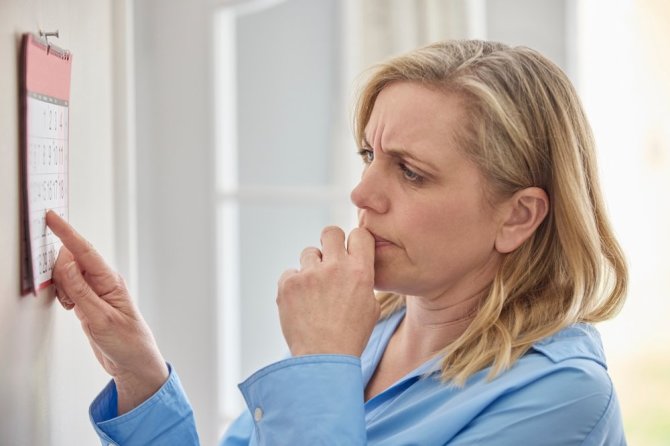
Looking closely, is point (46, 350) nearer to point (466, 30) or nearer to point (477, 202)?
point (477, 202)

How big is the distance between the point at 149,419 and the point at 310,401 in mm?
336

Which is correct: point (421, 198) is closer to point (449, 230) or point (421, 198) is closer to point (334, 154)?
point (449, 230)

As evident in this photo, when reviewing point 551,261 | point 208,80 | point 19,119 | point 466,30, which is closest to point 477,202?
point 551,261

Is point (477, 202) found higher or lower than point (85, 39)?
lower

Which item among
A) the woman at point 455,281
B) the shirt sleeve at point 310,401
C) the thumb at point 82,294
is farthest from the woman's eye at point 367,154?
the thumb at point 82,294

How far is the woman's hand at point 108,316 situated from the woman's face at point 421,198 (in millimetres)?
→ 340

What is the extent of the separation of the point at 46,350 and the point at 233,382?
986 millimetres

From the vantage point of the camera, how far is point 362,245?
3.97 feet

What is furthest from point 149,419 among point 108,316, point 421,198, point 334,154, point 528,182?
point 334,154

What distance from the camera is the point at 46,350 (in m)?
1.19

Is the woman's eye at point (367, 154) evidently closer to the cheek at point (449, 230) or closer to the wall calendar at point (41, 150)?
the cheek at point (449, 230)

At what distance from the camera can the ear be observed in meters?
1.23

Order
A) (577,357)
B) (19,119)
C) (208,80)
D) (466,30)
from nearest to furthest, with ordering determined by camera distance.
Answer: (19,119) < (577,357) < (466,30) < (208,80)

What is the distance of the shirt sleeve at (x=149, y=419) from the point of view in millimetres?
1292
